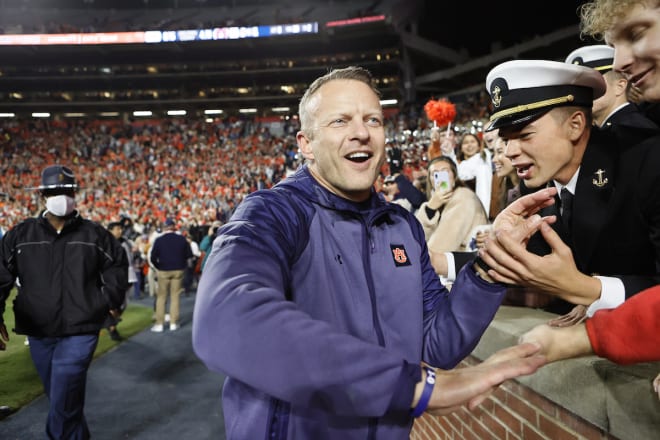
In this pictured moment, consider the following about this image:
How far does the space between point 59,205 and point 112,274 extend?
0.72 m

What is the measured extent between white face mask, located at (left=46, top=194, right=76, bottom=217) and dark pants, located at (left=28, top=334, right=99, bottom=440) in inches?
40.0

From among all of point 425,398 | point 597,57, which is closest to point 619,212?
point 425,398

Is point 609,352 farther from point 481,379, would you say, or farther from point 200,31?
point 200,31

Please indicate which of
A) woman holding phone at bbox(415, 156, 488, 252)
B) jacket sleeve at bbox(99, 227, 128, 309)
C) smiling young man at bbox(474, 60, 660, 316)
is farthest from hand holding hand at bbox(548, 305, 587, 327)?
jacket sleeve at bbox(99, 227, 128, 309)

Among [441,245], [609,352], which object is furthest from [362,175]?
[441,245]

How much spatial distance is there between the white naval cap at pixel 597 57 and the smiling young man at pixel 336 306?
1814 mm

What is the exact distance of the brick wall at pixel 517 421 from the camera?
1697 mm

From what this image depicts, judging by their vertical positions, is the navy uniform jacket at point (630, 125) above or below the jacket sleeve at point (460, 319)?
above

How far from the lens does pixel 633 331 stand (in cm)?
106

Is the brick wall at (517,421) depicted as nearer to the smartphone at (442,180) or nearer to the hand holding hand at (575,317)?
the hand holding hand at (575,317)

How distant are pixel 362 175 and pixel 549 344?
2.61ft

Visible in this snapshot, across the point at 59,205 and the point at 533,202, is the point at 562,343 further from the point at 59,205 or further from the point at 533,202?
the point at 59,205

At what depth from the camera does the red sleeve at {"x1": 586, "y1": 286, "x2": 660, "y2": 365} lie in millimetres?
1044

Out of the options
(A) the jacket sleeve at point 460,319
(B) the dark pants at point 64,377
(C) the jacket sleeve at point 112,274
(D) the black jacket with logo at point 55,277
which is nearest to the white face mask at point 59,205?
(D) the black jacket with logo at point 55,277
